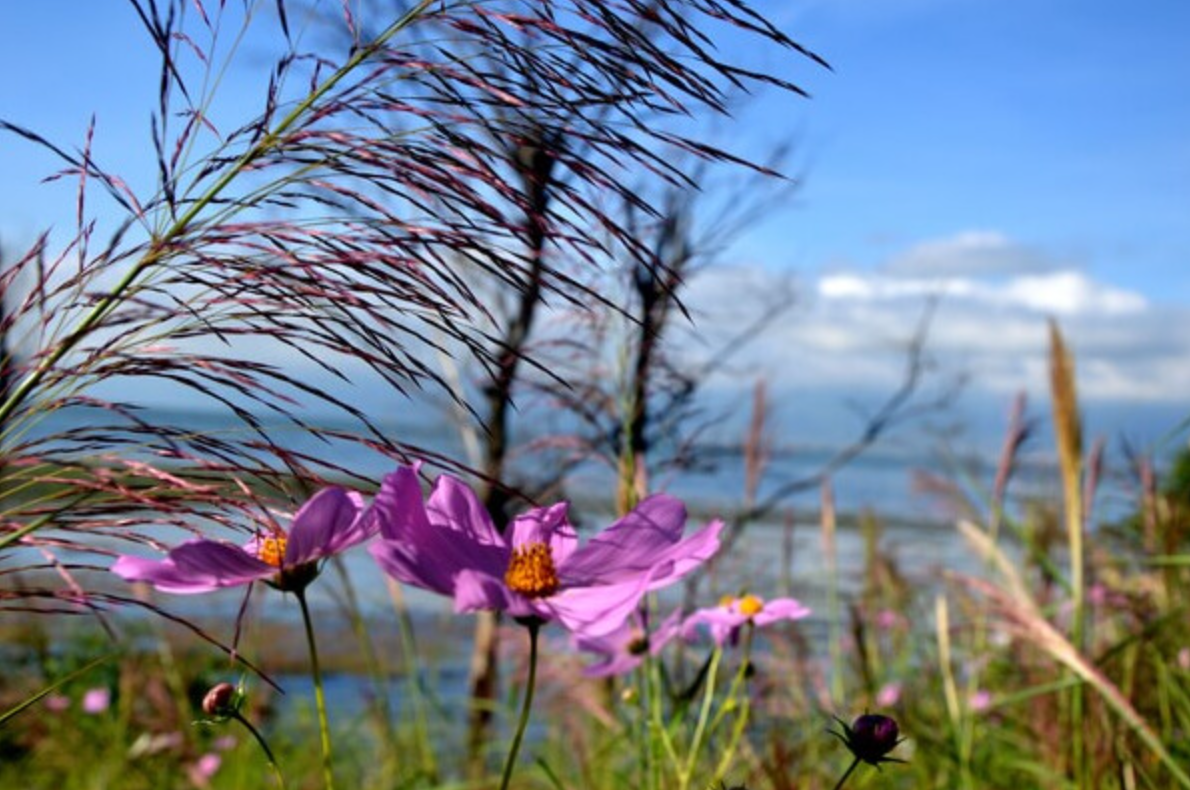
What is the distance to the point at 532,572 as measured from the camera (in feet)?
2.88

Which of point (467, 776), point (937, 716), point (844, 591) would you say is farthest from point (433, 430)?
point (844, 591)

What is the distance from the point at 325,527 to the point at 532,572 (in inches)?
5.5

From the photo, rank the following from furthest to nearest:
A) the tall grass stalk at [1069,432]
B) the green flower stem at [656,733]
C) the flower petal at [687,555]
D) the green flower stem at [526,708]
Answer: the tall grass stalk at [1069,432] → the green flower stem at [656,733] → the flower petal at [687,555] → the green flower stem at [526,708]

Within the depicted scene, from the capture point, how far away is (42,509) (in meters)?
0.84

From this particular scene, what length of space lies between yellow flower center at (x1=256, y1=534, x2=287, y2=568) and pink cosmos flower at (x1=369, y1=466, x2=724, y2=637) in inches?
3.4

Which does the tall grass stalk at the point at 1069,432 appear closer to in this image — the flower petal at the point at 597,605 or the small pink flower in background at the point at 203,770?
the flower petal at the point at 597,605

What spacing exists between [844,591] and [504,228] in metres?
12.2

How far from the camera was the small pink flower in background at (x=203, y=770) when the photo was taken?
11.4ft

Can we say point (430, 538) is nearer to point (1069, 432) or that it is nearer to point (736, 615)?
point (736, 615)

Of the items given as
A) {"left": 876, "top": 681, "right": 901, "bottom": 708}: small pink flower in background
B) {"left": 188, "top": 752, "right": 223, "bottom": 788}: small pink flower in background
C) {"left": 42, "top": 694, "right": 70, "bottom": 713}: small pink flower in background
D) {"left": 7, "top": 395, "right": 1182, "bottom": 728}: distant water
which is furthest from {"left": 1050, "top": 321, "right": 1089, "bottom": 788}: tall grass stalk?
{"left": 42, "top": 694, "right": 70, "bottom": 713}: small pink flower in background

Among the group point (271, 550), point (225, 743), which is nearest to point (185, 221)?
point (271, 550)

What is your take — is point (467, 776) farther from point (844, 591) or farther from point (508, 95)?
point (844, 591)

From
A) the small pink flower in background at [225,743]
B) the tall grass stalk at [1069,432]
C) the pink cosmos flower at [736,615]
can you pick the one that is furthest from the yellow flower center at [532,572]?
the small pink flower in background at [225,743]

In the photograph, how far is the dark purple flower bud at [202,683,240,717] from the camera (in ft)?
2.72
